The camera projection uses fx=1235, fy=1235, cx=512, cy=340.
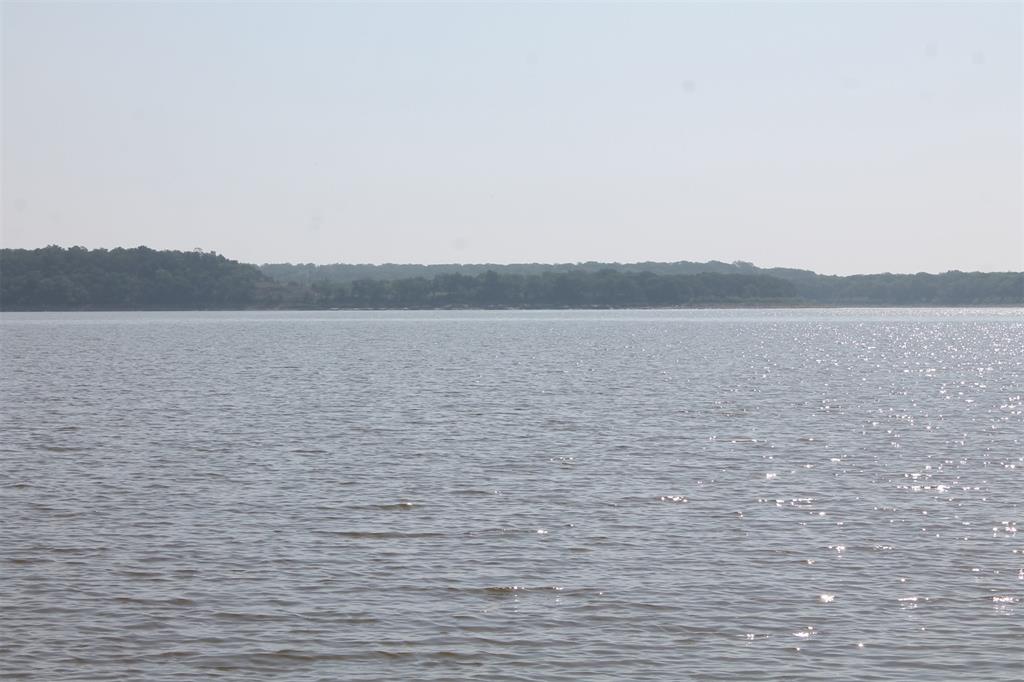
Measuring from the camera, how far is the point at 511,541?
20.7 metres

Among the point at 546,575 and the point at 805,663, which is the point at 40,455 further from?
the point at 805,663

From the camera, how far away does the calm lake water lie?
1472 cm

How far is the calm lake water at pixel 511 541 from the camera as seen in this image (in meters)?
14.7

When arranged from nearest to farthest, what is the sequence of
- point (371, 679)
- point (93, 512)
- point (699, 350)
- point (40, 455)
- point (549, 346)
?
point (371, 679)
point (93, 512)
point (40, 455)
point (699, 350)
point (549, 346)

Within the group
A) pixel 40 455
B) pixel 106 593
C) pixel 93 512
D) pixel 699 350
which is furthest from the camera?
pixel 699 350

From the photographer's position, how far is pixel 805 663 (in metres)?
14.2

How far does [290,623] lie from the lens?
52.1ft

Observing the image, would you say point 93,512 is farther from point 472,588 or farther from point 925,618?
point 925,618

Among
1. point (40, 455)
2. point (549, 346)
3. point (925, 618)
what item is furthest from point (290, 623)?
point (549, 346)

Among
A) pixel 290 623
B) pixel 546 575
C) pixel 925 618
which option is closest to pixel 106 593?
pixel 290 623

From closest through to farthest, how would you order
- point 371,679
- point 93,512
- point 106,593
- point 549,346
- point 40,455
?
point 371,679
point 106,593
point 93,512
point 40,455
point 549,346

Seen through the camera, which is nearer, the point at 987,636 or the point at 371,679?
the point at 371,679

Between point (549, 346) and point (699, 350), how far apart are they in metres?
15.0

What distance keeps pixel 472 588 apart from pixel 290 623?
283cm
